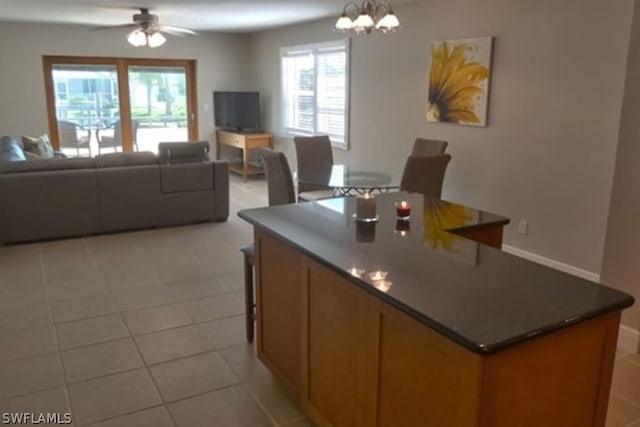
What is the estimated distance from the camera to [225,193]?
5.99 meters

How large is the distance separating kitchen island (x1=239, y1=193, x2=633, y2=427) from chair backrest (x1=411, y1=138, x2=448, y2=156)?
2517mm

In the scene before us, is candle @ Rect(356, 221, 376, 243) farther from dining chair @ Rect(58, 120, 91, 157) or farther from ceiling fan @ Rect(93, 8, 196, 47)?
dining chair @ Rect(58, 120, 91, 157)

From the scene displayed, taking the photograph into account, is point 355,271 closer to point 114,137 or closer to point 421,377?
point 421,377

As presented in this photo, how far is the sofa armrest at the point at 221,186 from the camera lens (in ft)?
19.4

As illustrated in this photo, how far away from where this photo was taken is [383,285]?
1726mm

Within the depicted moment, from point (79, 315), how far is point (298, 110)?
17.1ft

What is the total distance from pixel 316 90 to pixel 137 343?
5123 millimetres

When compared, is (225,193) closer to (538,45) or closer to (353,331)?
(538,45)

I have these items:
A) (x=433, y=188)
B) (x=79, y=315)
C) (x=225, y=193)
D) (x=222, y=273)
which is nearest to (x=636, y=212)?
(x=433, y=188)

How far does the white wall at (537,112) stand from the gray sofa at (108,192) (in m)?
2.25

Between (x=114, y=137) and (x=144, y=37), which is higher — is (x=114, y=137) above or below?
below

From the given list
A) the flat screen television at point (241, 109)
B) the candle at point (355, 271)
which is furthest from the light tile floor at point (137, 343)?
the flat screen television at point (241, 109)

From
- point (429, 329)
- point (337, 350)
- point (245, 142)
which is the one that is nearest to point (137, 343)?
point (337, 350)

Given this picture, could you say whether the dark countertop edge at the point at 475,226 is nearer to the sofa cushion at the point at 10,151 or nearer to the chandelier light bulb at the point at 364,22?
the chandelier light bulb at the point at 364,22
